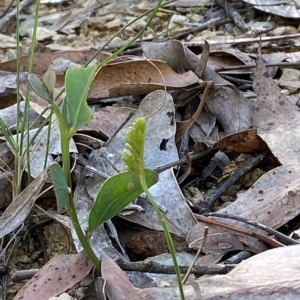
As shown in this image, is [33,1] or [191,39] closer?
[191,39]

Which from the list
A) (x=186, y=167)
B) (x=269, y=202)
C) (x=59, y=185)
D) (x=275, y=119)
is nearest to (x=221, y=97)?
(x=275, y=119)

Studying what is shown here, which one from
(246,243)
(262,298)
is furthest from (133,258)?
(262,298)

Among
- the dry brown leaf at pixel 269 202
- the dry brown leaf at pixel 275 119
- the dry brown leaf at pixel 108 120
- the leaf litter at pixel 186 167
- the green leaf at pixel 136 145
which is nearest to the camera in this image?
the green leaf at pixel 136 145

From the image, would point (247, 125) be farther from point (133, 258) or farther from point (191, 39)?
point (191, 39)

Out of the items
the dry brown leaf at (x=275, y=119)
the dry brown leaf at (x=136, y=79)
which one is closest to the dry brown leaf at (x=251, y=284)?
the dry brown leaf at (x=275, y=119)

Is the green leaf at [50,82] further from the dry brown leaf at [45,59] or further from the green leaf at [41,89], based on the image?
the dry brown leaf at [45,59]

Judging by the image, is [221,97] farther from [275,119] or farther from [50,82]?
[50,82]
